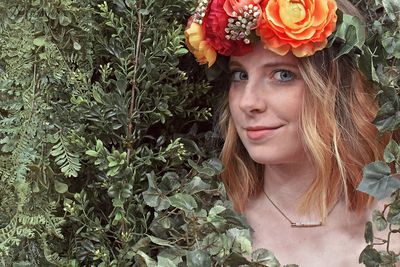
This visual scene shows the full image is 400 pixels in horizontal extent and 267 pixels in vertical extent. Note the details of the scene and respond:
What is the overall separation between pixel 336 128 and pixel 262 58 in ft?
0.74

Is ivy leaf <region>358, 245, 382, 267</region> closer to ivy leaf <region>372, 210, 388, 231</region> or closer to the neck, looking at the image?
ivy leaf <region>372, 210, 388, 231</region>

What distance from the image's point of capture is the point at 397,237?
1.56m

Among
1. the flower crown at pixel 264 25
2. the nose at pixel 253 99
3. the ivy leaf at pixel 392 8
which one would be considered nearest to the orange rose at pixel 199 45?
the flower crown at pixel 264 25

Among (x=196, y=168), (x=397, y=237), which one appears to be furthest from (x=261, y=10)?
(x=397, y=237)

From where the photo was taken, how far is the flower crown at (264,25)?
1.45 meters

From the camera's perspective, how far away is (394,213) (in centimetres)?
139

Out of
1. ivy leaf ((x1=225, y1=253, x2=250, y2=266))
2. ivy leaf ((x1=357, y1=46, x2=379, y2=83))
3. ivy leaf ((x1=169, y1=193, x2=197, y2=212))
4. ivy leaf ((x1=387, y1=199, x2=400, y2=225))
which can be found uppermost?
ivy leaf ((x1=357, y1=46, x2=379, y2=83))

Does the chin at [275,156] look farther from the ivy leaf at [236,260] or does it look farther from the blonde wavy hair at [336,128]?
the ivy leaf at [236,260]

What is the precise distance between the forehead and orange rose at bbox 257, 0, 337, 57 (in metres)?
0.05

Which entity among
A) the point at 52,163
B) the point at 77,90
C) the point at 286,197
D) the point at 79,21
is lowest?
the point at 286,197

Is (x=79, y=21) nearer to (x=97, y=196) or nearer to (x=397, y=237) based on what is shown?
(x=97, y=196)

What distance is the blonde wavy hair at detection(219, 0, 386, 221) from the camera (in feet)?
5.03

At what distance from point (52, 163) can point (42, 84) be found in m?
0.16

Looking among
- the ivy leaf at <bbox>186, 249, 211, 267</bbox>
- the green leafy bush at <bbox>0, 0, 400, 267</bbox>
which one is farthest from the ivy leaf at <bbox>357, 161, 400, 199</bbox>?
the ivy leaf at <bbox>186, 249, 211, 267</bbox>
